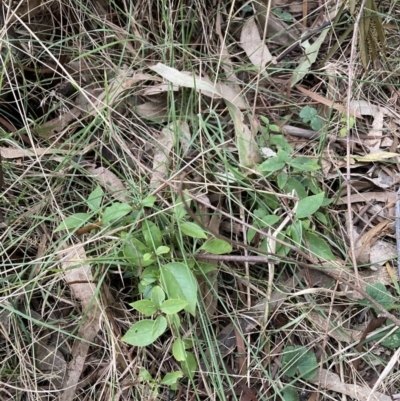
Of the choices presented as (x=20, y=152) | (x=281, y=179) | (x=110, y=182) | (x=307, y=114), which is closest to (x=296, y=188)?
(x=281, y=179)

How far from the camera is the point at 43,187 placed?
133 cm

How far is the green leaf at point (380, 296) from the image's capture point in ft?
3.97

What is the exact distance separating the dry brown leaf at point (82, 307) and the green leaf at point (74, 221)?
0.05 meters

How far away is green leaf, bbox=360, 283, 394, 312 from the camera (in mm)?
1210

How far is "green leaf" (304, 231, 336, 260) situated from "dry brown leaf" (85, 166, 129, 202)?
46 centimetres

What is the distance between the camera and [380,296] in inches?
47.8

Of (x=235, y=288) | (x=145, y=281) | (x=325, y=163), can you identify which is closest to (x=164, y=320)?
(x=145, y=281)

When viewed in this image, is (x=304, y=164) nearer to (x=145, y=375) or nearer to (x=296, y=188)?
(x=296, y=188)

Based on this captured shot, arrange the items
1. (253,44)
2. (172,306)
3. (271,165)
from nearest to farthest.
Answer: (172,306) < (271,165) < (253,44)

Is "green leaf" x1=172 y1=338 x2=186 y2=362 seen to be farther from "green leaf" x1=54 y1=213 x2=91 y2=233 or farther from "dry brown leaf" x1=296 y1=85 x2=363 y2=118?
"dry brown leaf" x1=296 y1=85 x2=363 y2=118

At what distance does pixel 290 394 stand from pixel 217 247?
373 mm

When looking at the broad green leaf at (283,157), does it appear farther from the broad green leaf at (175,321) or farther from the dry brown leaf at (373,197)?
the broad green leaf at (175,321)

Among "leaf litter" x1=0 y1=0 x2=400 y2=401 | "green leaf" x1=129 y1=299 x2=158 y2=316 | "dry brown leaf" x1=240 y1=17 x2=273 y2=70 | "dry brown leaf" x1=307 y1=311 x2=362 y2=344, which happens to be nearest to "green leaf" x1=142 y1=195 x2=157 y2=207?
"leaf litter" x1=0 y1=0 x2=400 y2=401

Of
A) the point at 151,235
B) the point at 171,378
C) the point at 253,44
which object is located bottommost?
the point at 171,378
